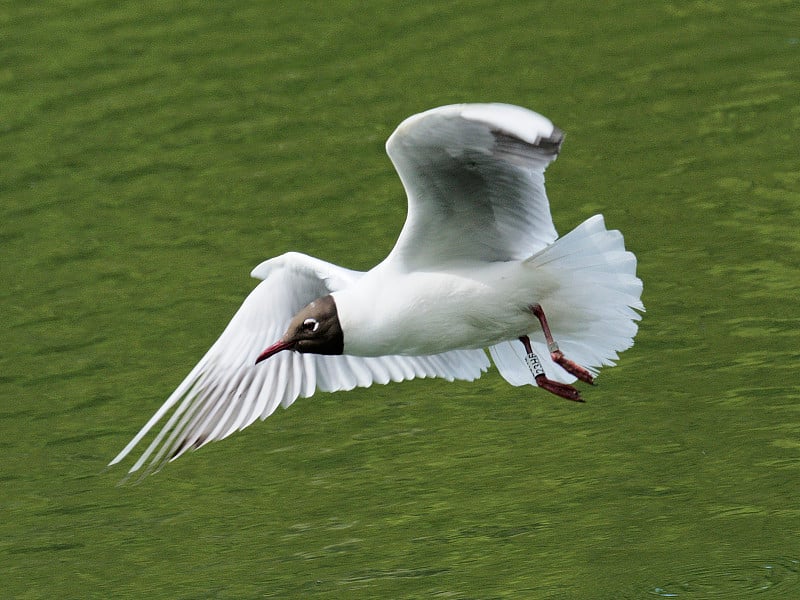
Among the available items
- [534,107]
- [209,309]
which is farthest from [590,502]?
[534,107]

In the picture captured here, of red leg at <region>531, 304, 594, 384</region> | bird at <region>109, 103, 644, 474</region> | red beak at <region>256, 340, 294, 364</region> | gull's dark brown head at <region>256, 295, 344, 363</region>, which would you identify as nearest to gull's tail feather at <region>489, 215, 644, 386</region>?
bird at <region>109, 103, 644, 474</region>

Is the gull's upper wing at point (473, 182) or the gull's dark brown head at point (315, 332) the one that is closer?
the gull's upper wing at point (473, 182)

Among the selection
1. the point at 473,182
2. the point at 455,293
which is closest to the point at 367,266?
the point at 455,293

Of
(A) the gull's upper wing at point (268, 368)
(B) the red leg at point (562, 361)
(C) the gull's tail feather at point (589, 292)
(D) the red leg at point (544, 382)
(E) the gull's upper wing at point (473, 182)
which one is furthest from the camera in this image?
(A) the gull's upper wing at point (268, 368)

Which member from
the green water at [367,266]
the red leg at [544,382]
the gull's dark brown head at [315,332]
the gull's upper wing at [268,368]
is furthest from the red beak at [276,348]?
the green water at [367,266]

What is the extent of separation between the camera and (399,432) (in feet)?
30.9

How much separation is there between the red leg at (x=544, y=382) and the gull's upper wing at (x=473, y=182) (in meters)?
0.46

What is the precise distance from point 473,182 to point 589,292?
759 millimetres

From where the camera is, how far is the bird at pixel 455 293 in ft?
23.4

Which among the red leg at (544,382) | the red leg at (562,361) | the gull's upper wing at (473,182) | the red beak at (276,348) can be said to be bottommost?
the red leg at (544,382)

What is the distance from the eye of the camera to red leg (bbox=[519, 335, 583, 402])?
25.1 ft

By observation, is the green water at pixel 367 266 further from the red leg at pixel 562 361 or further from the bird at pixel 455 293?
the red leg at pixel 562 361

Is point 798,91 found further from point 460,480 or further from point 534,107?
point 460,480

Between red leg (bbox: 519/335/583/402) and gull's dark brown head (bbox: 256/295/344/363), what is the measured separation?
2.75 ft
